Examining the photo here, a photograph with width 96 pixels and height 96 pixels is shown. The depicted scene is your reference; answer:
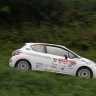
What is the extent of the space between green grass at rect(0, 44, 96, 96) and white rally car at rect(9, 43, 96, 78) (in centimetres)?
439

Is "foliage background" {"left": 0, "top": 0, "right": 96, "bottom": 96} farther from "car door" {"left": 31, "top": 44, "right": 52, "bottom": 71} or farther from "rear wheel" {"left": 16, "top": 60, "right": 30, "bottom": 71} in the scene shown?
"car door" {"left": 31, "top": 44, "right": 52, "bottom": 71}

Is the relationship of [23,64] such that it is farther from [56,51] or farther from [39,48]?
[56,51]

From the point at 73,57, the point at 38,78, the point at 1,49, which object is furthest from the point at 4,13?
the point at 38,78

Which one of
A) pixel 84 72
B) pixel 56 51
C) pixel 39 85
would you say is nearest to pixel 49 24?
pixel 56 51

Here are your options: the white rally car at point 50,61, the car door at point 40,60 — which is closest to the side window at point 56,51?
A: the white rally car at point 50,61

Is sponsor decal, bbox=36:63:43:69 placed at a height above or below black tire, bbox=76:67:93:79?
above

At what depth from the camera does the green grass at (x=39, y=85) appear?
1250 cm

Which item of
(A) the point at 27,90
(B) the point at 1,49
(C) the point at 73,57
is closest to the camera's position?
(A) the point at 27,90

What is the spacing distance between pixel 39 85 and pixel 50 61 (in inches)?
217

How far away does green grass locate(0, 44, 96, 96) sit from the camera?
12.5 metres

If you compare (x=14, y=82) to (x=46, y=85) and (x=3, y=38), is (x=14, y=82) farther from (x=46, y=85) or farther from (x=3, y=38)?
(x=3, y=38)

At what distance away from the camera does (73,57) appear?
19000 millimetres

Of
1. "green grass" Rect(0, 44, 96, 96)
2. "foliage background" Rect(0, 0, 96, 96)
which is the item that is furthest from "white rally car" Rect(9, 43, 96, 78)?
"green grass" Rect(0, 44, 96, 96)

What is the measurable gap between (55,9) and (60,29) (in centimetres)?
176
